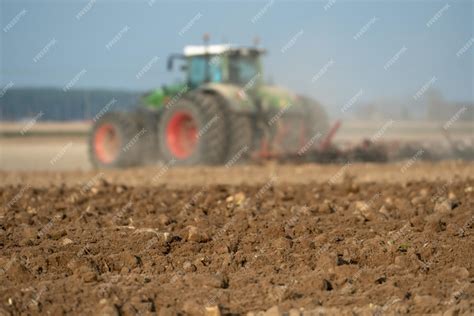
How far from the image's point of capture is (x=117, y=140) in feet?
47.5

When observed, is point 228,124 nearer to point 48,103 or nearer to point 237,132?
point 237,132

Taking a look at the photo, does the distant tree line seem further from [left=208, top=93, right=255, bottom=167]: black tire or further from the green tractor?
[left=208, top=93, right=255, bottom=167]: black tire

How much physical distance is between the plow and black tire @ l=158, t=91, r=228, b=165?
0.02m

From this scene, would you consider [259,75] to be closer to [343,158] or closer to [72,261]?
[343,158]

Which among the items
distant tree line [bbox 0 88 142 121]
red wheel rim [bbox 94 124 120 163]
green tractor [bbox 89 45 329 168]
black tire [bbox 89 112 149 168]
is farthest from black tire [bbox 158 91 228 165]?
distant tree line [bbox 0 88 142 121]

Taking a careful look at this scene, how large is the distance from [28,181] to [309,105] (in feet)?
17.5

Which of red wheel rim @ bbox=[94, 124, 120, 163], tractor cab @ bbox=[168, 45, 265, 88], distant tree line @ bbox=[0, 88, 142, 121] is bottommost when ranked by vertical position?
distant tree line @ bbox=[0, 88, 142, 121]

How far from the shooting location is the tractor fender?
12742 millimetres

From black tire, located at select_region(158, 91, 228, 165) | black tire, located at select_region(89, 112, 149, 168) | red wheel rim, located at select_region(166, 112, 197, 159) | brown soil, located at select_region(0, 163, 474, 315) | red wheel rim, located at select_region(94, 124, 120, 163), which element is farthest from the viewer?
red wheel rim, located at select_region(94, 124, 120, 163)

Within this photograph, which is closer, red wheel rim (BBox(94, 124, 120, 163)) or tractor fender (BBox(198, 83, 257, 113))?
tractor fender (BBox(198, 83, 257, 113))

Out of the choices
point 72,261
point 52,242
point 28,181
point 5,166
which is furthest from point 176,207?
point 5,166

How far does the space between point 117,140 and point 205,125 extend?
2.31 m

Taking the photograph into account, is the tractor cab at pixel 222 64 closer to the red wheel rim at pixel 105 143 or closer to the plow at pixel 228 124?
the plow at pixel 228 124

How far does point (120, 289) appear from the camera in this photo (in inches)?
166
